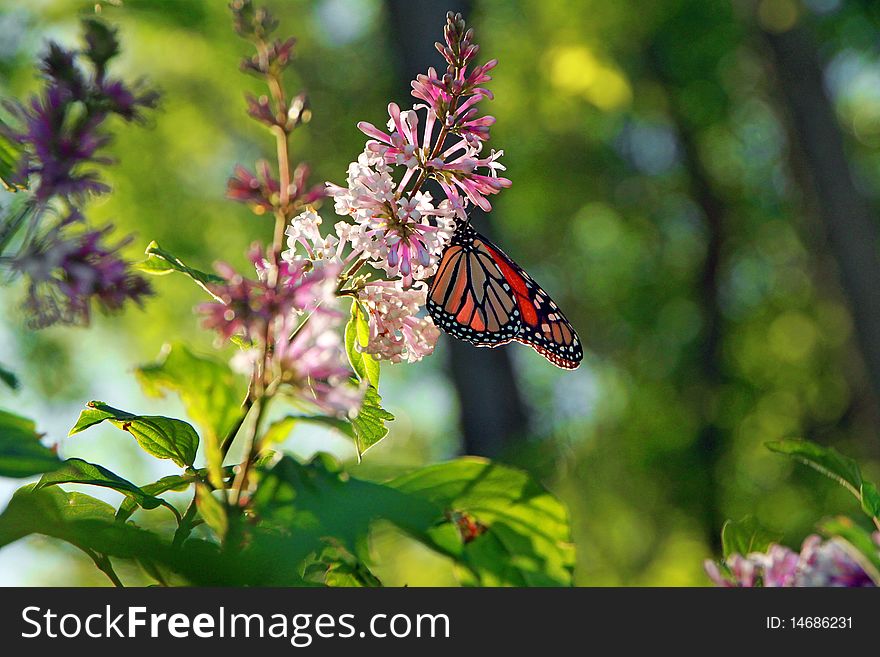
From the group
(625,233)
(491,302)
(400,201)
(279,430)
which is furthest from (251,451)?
(625,233)

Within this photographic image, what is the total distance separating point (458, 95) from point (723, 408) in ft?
27.2

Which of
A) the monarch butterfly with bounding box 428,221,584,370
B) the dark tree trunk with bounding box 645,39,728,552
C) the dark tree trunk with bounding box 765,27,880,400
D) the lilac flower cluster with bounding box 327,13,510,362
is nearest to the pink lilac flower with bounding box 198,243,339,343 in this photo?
the lilac flower cluster with bounding box 327,13,510,362

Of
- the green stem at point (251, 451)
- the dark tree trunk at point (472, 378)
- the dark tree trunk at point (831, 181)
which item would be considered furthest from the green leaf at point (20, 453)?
the dark tree trunk at point (831, 181)

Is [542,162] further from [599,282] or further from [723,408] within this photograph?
[723,408]

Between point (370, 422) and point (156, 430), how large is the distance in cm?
22

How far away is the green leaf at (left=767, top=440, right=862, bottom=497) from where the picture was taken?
0.91 metres

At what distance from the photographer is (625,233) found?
8922 millimetres

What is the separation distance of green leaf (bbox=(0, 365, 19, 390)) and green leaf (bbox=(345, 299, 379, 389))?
1.38ft

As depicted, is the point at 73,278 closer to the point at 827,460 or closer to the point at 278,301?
the point at 278,301

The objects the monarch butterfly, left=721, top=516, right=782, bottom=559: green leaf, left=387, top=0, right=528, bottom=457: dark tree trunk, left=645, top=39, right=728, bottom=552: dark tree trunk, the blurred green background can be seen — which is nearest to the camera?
left=721, top=516, right=782, bottom=559: green leaf

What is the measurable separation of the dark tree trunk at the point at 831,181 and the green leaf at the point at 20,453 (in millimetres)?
5044

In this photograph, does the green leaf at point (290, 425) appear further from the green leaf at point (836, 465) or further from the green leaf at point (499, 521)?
the green leaf at point (836, 465)

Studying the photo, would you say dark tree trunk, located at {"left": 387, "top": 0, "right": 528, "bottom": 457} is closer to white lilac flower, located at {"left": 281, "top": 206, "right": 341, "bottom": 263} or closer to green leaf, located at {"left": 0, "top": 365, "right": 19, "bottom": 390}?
white lilac flower, located at {"left": 281, "top": 206, "right": 341, "bottom": 263}

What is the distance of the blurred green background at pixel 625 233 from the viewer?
25.6ft
